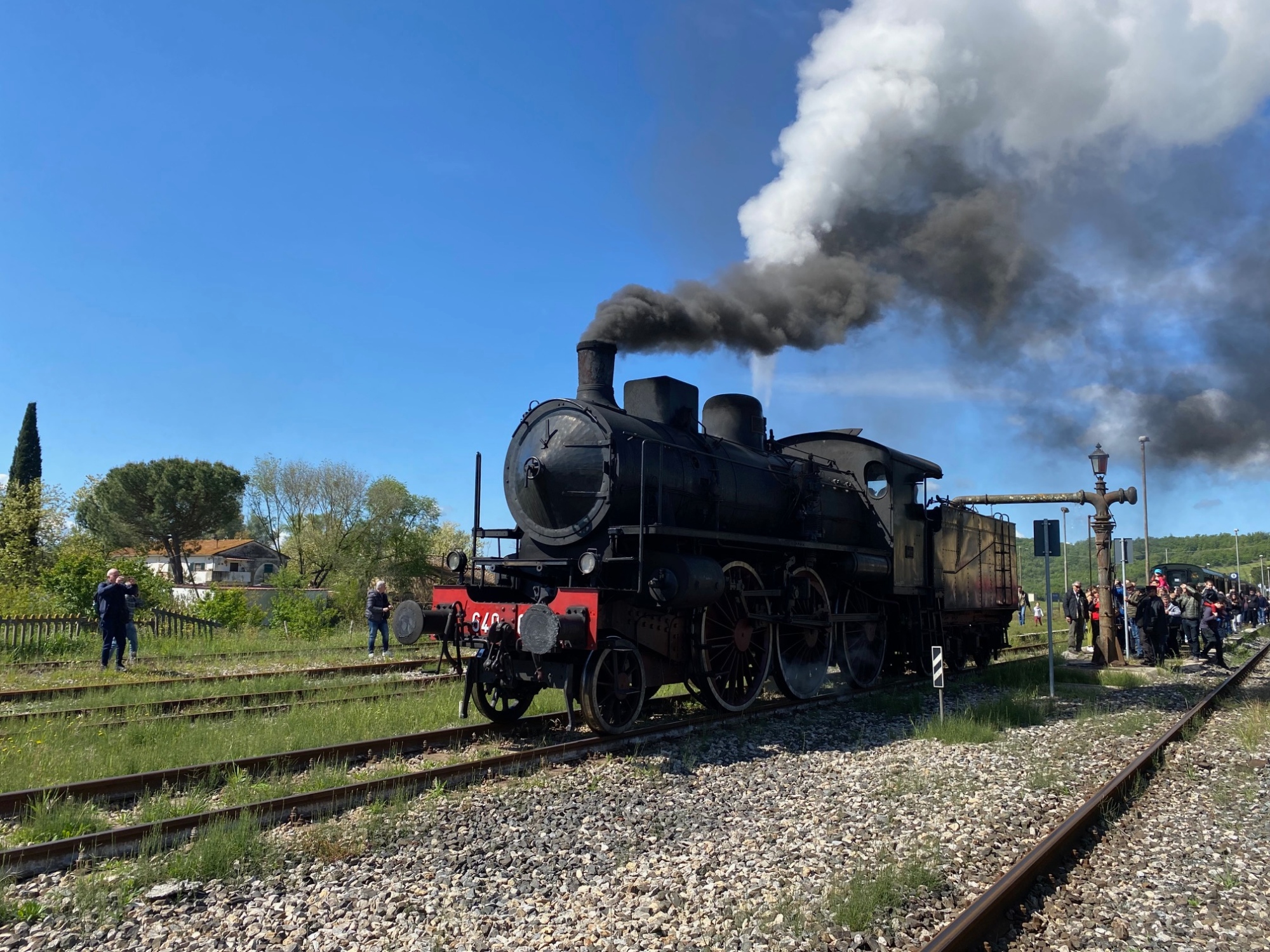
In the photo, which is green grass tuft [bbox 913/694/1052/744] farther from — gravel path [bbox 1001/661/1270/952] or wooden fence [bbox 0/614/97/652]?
wooden fence [bbox 0/614/97/652]

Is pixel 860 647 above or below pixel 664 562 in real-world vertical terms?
below

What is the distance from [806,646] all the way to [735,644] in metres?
1.86

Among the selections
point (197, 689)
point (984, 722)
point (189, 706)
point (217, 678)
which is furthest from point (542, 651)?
point (217, 678)

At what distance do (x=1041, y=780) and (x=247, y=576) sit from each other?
2509 inches

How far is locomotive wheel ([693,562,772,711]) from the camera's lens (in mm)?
9086

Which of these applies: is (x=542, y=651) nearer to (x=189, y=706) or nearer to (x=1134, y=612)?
(x=189, y=706)

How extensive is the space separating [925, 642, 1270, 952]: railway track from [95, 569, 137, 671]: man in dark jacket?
12.5m

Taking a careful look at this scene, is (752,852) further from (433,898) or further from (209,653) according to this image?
(209,653)

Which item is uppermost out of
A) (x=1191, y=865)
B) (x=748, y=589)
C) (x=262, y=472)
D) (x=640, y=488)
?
(x=262, y=472)

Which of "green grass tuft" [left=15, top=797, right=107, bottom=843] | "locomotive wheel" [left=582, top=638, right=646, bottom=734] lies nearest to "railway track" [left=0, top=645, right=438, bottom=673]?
"locomotive wheel" [left=582, top=638, right=646, bottom=734]

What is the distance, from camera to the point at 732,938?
376cm

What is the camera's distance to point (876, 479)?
12.4 metres

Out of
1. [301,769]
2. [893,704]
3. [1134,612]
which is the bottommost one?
[893,704]

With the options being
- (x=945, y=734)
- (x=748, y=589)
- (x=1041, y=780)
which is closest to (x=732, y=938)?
(x=1041, y=780)
